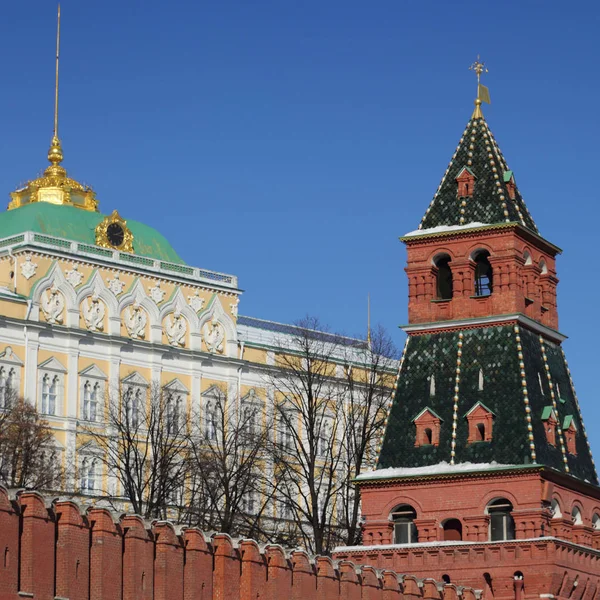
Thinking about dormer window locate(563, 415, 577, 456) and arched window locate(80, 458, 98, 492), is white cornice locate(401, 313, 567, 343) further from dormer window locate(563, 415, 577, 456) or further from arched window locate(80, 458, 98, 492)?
arched window locate(80, 458, 98, 492)

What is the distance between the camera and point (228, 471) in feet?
281

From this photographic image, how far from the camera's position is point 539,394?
62.9 m

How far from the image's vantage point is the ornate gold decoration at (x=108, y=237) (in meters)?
112

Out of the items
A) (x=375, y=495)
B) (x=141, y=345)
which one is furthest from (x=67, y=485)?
(x=375, y=495)

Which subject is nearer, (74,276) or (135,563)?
(135,563)

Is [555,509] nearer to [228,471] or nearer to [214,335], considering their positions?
[228,471]

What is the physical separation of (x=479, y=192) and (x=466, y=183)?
47 centimetres

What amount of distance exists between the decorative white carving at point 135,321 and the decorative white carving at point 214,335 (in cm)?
445

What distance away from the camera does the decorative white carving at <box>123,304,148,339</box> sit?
112500mm

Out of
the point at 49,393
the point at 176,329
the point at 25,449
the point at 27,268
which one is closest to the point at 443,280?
the point at 25,449

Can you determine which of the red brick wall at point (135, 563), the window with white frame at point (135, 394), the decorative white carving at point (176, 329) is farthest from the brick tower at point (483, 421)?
the decorative white carving at point (176, 329)

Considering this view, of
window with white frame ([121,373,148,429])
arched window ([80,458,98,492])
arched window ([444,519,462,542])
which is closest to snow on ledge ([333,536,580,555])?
arched window ([444,519,462,542])

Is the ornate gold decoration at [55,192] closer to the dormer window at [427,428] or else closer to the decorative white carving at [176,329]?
the decorative white carving at [176,329]

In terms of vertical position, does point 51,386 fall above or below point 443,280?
above
